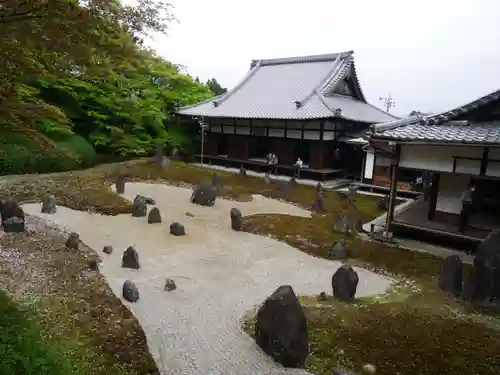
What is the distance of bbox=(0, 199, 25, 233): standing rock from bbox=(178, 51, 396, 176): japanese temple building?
15.2 metres

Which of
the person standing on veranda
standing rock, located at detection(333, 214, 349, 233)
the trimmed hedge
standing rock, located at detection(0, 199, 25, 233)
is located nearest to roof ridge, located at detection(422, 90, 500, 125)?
the person standing on veranda

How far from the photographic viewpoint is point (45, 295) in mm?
6824

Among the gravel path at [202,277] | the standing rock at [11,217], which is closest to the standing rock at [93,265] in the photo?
the gravel path at [202,277]

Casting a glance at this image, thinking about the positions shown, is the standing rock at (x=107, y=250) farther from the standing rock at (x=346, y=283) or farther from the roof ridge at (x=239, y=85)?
the roof ridge at (x=239, y=85)

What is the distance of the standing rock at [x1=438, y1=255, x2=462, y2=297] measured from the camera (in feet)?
25.1

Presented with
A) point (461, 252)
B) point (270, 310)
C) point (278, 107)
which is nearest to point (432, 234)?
point (461, 252)

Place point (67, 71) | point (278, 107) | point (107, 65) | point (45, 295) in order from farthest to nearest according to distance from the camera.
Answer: point (278, 107) < point (45, 295) < point (67, 71) < point (107, 65)

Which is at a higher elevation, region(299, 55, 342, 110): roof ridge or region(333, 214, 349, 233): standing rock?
region(299, 55, 342, 110): roof ridge

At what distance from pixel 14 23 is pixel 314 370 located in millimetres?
5350

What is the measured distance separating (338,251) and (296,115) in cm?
1313

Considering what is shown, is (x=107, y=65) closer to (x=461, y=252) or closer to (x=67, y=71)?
(x=67, y=71)

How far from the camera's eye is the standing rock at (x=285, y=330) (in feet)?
18.0

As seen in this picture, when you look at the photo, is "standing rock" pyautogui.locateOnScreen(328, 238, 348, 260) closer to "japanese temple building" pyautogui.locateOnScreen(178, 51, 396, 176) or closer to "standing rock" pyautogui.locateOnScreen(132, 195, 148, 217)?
"standing rock" pyautogui.locateOnScreen(132, 195, 148, 217)

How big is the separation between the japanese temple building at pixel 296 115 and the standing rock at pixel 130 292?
16.2 m
